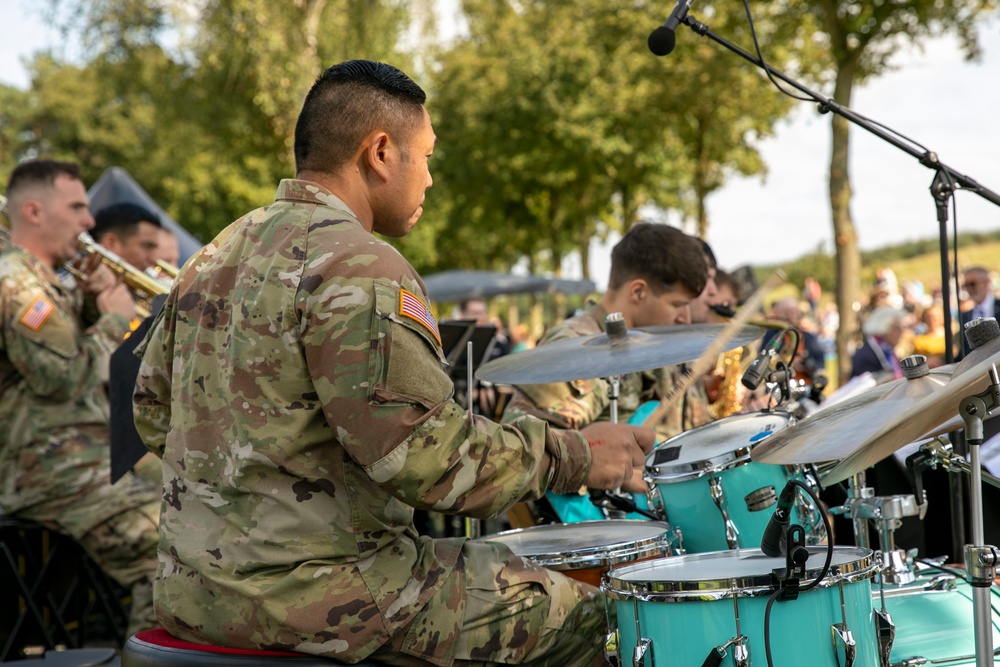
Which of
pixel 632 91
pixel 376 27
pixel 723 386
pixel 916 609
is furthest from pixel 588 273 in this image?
pixel 916 609

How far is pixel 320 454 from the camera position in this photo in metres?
2.30

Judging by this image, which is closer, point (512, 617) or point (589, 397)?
point (512, 617)

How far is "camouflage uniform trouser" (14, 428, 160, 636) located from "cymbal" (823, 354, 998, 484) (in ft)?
11.6

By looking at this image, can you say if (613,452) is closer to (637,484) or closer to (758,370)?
(758,370)

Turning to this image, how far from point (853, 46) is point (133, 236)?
8319 millimetres

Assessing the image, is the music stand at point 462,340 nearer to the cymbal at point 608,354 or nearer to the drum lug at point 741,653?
the cymbal at point 608,354

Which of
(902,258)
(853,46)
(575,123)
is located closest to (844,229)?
(853,46)

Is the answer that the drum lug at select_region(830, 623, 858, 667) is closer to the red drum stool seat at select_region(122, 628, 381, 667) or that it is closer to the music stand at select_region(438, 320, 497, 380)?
the red drum stool seat at select_region(122, 628, 381, 667)

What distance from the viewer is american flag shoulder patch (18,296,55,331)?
4625 millimetres

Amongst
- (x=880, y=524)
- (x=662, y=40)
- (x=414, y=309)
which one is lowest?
(x=880, y=524)

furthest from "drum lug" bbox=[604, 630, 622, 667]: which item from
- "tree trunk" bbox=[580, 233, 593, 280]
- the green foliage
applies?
the green foliage

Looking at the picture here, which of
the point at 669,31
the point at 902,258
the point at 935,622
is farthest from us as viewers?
the point at 902,258

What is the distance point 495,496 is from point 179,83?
18.5m

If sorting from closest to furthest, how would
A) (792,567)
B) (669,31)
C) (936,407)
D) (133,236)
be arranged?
(936,407), (792,567), (669,31), (133,236)
